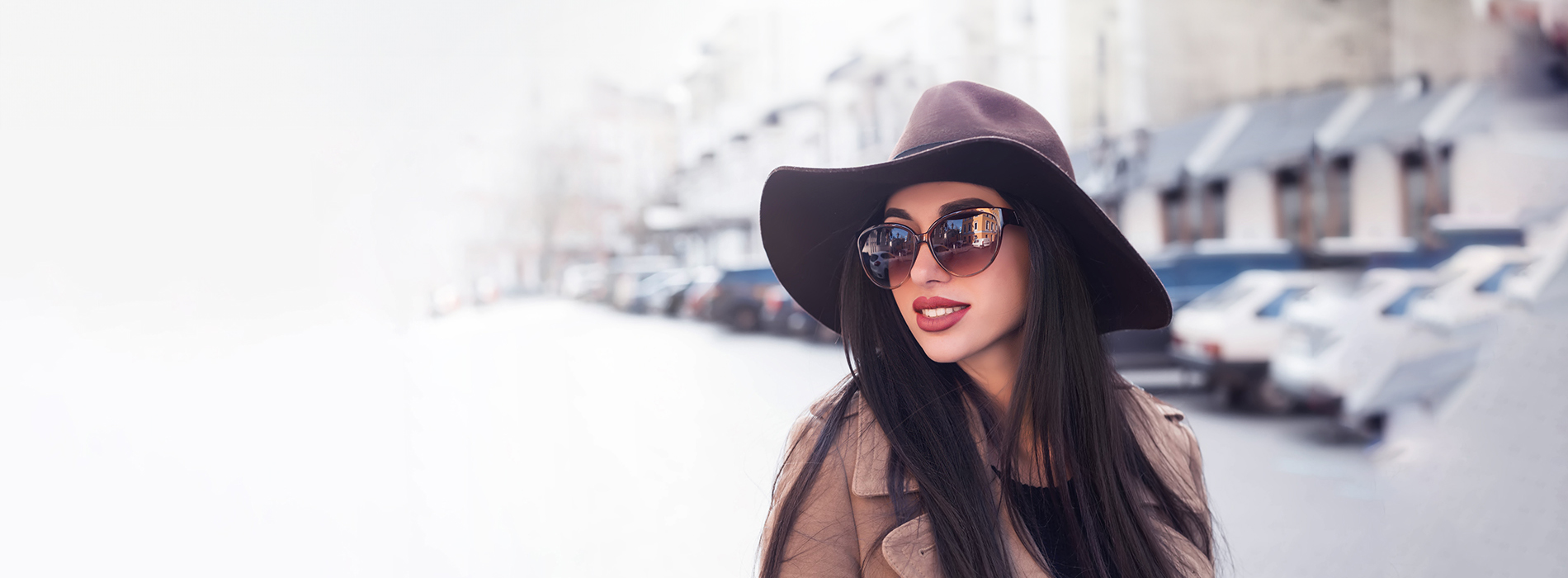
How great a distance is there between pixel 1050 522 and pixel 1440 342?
242 inches

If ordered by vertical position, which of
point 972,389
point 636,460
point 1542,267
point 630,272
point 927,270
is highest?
point 630,272

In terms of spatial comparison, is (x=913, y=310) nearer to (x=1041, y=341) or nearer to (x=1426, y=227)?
(x=1041, y=341)

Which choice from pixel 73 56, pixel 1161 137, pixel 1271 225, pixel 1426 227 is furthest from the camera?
pixel 1161 137

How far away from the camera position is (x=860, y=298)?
127 cm

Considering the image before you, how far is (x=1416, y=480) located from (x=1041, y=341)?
484cm

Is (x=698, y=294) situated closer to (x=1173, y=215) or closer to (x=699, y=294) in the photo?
(x=699, y=294)

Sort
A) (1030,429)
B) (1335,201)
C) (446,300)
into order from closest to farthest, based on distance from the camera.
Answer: (1030,429), (446,300), (1335,201)

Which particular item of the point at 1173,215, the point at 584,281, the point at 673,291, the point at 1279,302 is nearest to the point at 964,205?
the point at 584,281

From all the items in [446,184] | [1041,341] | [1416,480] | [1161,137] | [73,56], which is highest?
[1161,137]

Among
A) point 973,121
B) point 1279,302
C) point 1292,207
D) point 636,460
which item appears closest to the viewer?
point 973,121

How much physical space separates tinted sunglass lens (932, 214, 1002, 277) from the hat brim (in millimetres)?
71

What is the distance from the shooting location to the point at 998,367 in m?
1.28

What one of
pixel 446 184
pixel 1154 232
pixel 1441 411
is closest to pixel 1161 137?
pixel 1154 232

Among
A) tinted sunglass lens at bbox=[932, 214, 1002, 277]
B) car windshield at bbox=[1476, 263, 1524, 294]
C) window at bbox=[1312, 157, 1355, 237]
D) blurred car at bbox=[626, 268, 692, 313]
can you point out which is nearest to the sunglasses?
tinted sunglass lens at bbox=[932, 214, 1002, 277]
